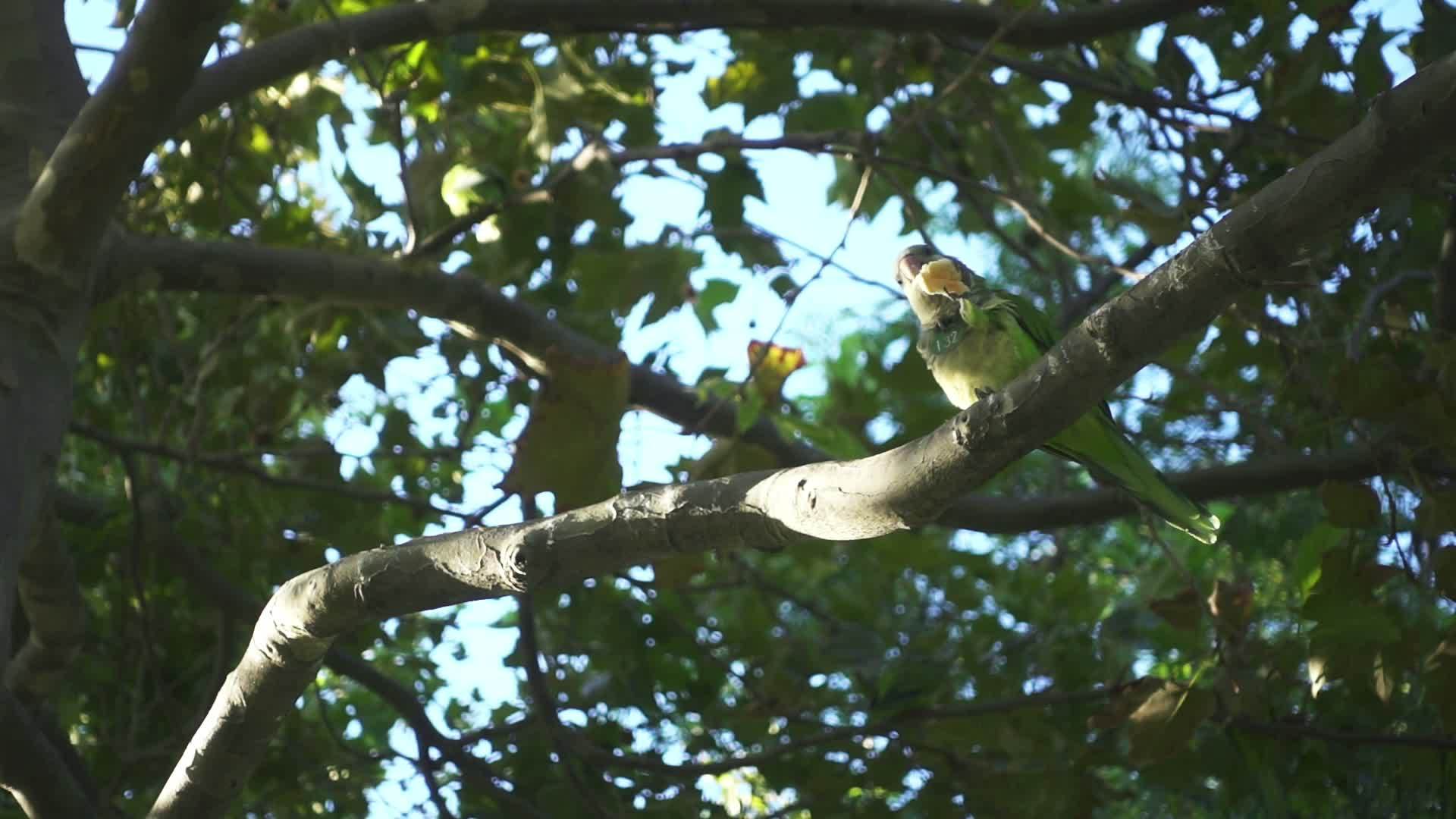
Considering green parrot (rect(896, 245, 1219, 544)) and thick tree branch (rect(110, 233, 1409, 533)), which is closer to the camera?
green parrot (rect(896, 245, 1219, 544))

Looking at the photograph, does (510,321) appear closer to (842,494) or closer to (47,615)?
(47,615)

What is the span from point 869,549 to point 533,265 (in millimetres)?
1576

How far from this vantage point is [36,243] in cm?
249

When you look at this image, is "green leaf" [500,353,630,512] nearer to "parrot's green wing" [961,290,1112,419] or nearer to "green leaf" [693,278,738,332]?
"green leaf" [693,278,738,332]

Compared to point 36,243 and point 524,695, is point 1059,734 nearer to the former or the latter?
point 524,695

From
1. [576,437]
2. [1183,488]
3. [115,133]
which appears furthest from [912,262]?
[115,133]

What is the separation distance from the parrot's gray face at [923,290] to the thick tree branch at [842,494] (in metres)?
1.04

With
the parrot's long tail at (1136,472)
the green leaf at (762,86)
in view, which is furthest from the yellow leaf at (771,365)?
the green leaf at (762,86)

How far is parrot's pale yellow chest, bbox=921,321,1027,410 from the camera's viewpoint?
270 centimetres

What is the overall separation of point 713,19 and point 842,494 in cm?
204

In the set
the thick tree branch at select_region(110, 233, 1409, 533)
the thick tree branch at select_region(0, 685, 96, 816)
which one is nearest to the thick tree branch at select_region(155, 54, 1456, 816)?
the thick tree branch at select_region(0, 685, 96, 816)

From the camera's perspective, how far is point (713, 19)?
3383mm

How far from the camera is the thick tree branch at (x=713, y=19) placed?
3197 mm

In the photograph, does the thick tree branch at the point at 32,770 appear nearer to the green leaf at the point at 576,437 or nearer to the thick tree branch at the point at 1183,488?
the green leaf at the point at 576,437
